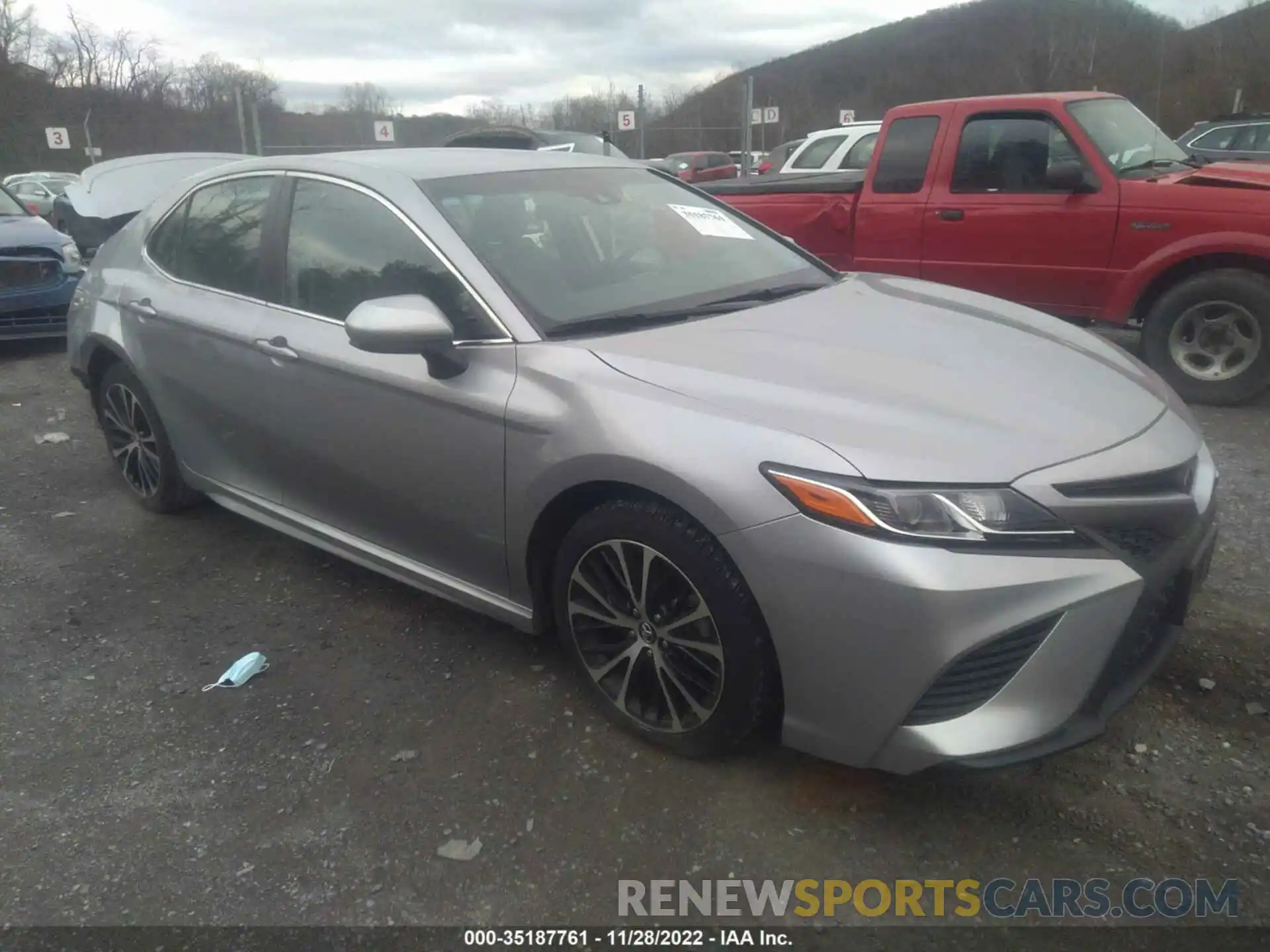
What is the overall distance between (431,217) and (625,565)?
129 centimetres

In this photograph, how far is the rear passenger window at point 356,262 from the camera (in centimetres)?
289

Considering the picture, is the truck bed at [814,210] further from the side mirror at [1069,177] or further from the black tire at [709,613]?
the black tire at [709,613]

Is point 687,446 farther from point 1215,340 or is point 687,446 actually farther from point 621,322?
point 1215,340

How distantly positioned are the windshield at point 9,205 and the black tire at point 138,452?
5.49 m

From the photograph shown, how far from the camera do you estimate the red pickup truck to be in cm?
538

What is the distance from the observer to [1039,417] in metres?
2.34

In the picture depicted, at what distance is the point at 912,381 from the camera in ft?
8.11

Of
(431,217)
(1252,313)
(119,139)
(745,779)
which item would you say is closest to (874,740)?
(745,779)

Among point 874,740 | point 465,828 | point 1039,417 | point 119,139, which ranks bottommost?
point 465,828

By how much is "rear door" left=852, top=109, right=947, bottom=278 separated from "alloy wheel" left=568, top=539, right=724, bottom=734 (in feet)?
14.9

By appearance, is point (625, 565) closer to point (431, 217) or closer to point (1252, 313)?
point (431, 217)

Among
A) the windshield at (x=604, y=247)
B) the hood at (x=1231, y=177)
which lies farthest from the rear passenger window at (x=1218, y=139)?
the windshield at (x=604, y=247)

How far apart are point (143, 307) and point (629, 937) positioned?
3.27 metres

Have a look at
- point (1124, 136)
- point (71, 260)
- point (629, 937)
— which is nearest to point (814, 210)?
point (1124, 136)
